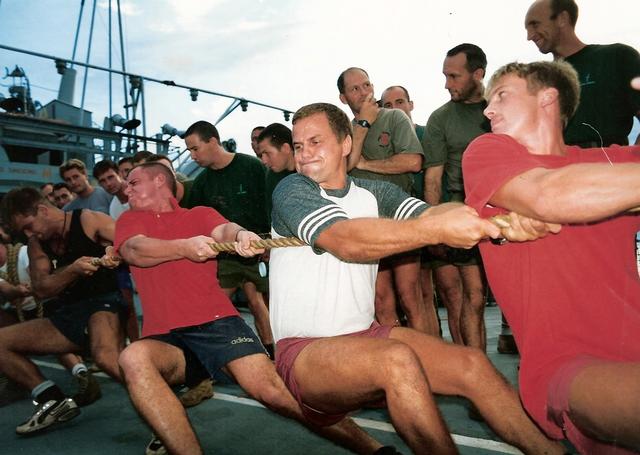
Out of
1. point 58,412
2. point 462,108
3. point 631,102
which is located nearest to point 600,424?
point 631,102

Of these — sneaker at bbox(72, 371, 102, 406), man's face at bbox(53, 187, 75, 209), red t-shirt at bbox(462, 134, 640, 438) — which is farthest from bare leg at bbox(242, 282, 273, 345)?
man's face at bbox(53, 187, 75, 209)

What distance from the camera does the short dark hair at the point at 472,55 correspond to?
363cm

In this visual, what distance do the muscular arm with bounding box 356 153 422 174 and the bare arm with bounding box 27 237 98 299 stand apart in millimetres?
2072

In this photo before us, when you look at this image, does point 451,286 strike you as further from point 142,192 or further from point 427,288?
point 142,192

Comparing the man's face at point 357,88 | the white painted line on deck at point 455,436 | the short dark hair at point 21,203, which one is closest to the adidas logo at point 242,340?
the white painted line on deck at point 455,436

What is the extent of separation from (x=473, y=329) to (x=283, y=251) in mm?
1813

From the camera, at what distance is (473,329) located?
11.4ft

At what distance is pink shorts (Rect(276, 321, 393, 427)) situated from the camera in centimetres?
202

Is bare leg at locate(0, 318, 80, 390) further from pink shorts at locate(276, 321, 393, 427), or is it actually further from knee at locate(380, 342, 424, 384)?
knee at locate(380, 342, 424, 384)

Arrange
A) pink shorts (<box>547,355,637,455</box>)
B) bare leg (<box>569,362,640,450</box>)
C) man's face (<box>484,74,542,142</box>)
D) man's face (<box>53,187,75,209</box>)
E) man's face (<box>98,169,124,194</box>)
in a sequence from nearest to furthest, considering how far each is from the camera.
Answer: bare leg (<box>569,362,640,450</box>) → pink shorts (<box>547,355,637,455</box>) → man's face (<box>484,74,542,142</box>) → man's face (<box>98,169,124,194</box>) → man's face (<box>53,187,75,209</box>)

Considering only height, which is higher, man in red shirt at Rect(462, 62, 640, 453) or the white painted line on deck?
man in red shirt at Rect(462, 62, 640, 453)

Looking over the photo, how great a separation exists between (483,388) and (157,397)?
1526mm

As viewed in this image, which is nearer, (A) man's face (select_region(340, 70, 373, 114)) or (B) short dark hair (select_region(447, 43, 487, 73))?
(B) short dark hair (select_region(447, 43, 487, 73))

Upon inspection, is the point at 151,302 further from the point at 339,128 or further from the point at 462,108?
the point at 462,108
